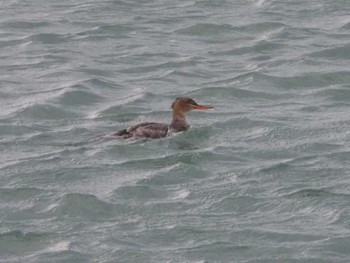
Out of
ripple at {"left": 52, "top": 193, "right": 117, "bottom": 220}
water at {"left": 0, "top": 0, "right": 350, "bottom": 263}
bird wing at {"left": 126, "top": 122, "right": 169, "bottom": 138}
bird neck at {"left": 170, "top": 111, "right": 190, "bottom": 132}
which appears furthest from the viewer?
bird neck at {"left": 170, "top": 111, "right": 190, "bottom": 132}

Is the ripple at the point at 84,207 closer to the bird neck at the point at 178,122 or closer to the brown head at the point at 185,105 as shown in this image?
the bird neck at the point at 178,122

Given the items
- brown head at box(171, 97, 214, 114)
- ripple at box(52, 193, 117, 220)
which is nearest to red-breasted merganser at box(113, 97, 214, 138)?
brown head at box(171, 97, 214, 114)

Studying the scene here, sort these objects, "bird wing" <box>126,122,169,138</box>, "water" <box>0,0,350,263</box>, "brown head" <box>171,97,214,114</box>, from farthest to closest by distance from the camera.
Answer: "brown head" <box>171,97,214,114</box>, "bird wing" <box>126,122,169,138</box>, "water" <box>0,0,350,263</box>

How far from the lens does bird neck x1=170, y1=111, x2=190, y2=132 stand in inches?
650

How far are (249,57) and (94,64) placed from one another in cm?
196

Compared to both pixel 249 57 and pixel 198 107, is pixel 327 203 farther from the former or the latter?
pixel 249 57

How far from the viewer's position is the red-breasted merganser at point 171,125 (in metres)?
16.0

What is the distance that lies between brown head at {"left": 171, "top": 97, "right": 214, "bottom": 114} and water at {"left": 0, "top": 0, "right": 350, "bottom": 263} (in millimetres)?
189

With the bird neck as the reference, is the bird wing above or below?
above

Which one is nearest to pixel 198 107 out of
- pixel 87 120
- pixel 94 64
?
pixel 87 120

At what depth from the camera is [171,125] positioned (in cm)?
1653

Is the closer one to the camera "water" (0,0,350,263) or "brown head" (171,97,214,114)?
"water" (0,0,350,263)

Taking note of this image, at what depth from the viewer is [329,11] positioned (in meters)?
22.2

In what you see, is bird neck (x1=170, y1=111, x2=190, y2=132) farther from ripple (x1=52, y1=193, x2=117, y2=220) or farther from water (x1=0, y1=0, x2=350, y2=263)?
ripple (x1=52, y1=193, x2=117, y2=220)
